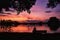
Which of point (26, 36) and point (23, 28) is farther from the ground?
point (23, 28)

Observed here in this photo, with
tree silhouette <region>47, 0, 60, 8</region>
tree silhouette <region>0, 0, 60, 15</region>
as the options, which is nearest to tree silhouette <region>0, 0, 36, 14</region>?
tree silhouette <region>0, 0, 60, 15</region>

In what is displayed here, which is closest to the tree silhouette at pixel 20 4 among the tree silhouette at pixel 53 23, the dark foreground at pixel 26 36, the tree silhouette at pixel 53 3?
the tree silhouette at pixel 53 3

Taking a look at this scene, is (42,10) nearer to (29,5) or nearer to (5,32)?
(29,5)

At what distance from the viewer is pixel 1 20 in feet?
6.70

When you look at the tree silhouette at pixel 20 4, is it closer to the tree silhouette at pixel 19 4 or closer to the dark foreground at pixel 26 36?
the tree silhouette at pixel 19 4

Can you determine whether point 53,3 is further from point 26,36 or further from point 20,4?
point 26,36

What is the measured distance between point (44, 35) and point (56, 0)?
0.55 metres

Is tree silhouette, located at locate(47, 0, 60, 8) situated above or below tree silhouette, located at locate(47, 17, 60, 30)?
above

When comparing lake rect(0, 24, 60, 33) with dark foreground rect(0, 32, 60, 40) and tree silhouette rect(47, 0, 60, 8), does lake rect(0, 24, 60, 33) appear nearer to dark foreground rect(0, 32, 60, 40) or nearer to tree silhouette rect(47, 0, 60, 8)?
dark foreground rect(0, 32, 60, 40)

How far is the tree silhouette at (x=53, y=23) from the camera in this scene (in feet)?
6.72

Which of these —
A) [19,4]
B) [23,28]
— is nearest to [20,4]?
[19,4]

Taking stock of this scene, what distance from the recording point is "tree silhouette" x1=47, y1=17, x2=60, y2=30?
2.05m

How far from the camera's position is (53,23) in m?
2.06

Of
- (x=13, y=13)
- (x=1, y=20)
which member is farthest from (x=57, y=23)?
(x=1, y=20)
